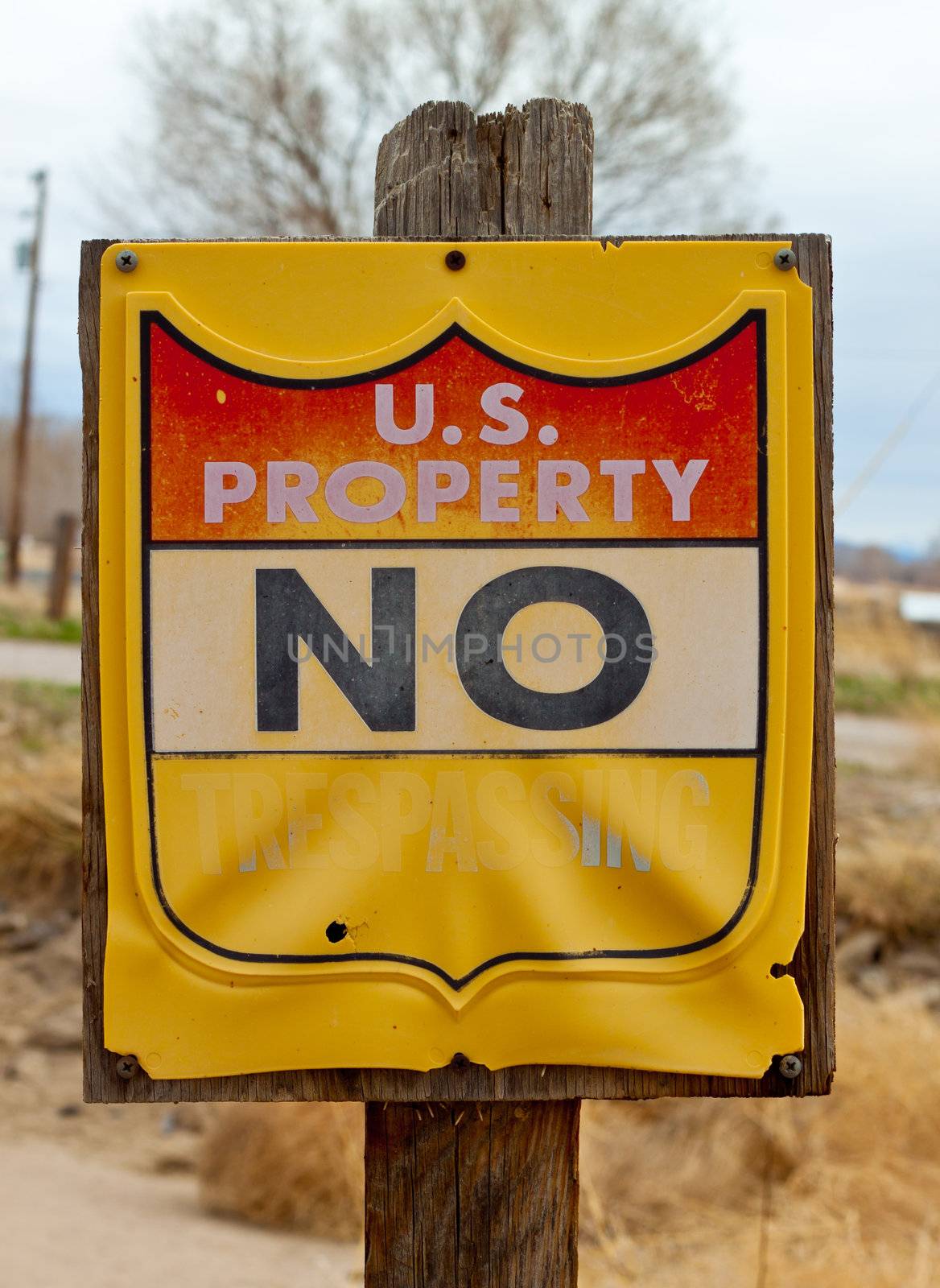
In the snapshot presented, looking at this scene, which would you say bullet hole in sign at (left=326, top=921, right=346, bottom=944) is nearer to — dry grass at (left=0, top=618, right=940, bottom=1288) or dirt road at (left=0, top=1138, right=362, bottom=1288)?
dry grass at (left=0, top=618, right=940, bottom=1288)

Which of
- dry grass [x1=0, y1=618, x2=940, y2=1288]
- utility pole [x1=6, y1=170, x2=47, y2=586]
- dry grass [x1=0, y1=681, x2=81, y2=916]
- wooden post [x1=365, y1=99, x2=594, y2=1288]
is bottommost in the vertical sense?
dry grass [x1=0, y1=618, x2=940, y2=1288]

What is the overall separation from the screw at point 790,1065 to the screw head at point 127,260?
3.50ft

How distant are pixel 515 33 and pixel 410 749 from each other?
54.2 ft

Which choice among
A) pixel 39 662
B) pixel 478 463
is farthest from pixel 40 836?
pixel 478 463

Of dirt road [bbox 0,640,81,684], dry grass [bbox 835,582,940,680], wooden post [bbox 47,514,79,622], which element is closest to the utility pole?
wooden post [bbox 47,514,79,622]

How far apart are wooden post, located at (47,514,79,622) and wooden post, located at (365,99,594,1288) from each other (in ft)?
43.3

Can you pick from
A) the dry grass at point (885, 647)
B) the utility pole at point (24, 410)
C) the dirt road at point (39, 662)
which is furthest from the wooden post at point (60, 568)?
the dry grass at point (885, 647)

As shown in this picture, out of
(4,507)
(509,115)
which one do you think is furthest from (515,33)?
(4,507)

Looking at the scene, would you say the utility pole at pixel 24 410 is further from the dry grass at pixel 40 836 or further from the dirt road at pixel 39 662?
the dry grass at pixel 40 836

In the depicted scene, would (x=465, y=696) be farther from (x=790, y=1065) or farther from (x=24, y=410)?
(x=24, y=410)

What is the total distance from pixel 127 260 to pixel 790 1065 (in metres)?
1.09

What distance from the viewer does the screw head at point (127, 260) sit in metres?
1.33

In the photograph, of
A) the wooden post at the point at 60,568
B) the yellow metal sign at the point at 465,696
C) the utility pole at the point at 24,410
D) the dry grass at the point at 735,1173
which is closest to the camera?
the yellow metal sign at the point at 465,696

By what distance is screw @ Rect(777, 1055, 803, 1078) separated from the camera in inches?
51.9
